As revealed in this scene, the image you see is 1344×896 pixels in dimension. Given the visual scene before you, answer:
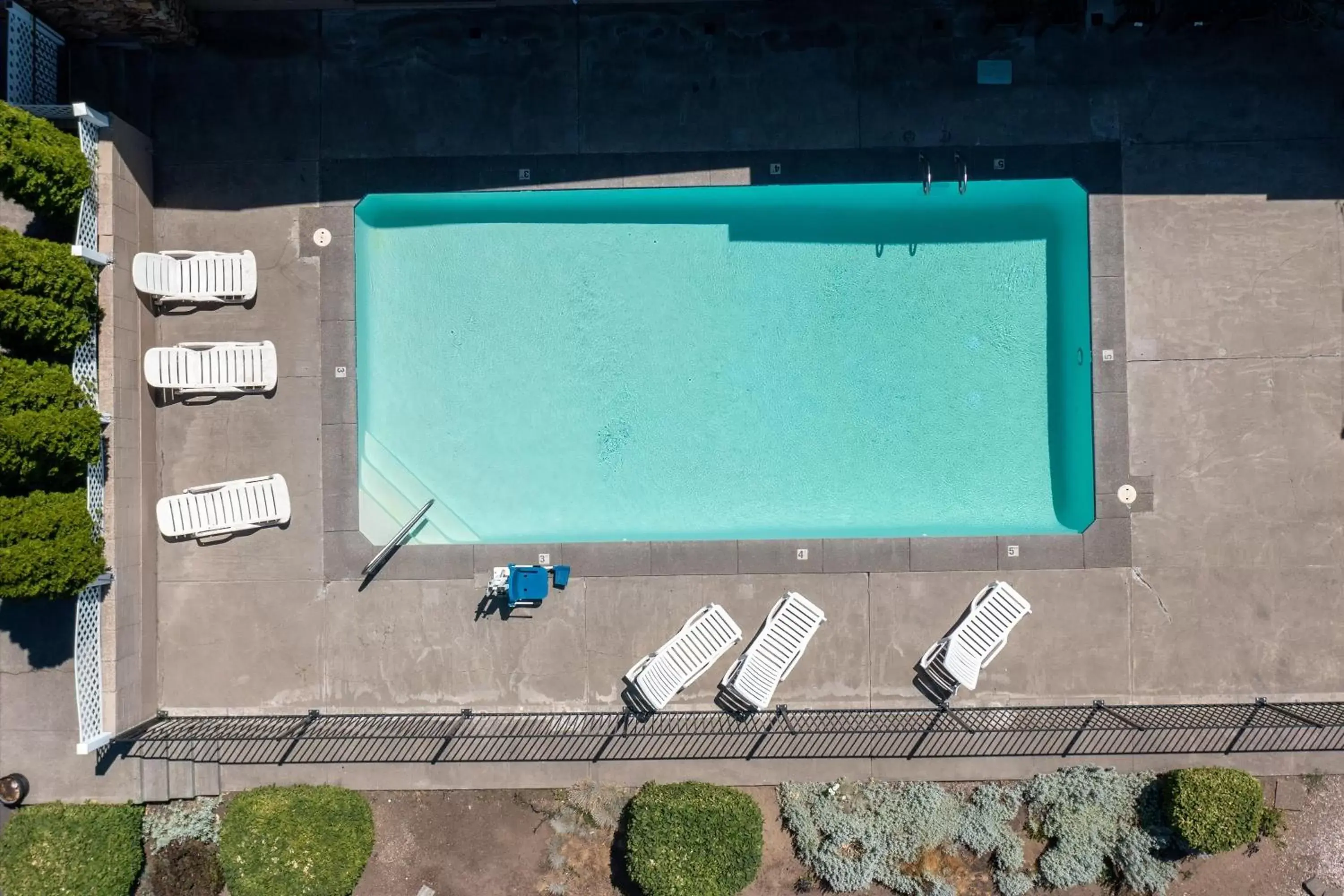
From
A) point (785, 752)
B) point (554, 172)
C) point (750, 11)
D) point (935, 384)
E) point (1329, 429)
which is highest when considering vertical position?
point (750, 11)

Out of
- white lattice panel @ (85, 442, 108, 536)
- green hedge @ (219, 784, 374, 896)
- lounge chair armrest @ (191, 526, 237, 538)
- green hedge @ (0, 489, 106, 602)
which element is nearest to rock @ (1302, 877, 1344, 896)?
green hedge @ (219, 784, 374, 896)

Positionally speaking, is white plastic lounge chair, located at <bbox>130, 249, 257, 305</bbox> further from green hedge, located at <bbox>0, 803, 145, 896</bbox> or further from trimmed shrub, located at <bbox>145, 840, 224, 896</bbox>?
trimmed shrub, located at <bbox>145, 840, 224, 896</bbox>

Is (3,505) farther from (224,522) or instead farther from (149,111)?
(149,111)

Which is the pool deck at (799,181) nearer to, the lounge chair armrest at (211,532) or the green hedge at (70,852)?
the lounge chair armrest at (211,532)

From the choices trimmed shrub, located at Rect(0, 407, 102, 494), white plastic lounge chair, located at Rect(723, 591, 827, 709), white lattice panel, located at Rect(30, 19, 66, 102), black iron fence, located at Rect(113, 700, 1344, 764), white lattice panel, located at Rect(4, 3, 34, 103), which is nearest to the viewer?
trimmed shrub, located at Rect(0, 407, 102, 494)

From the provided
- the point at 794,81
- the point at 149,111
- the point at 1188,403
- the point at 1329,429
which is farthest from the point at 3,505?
the point at 1329,429

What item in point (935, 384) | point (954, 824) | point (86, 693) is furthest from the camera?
point (935, 384)

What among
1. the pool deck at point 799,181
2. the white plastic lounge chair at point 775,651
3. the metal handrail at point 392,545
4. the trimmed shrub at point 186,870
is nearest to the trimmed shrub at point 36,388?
the pool deck at point 799,181
